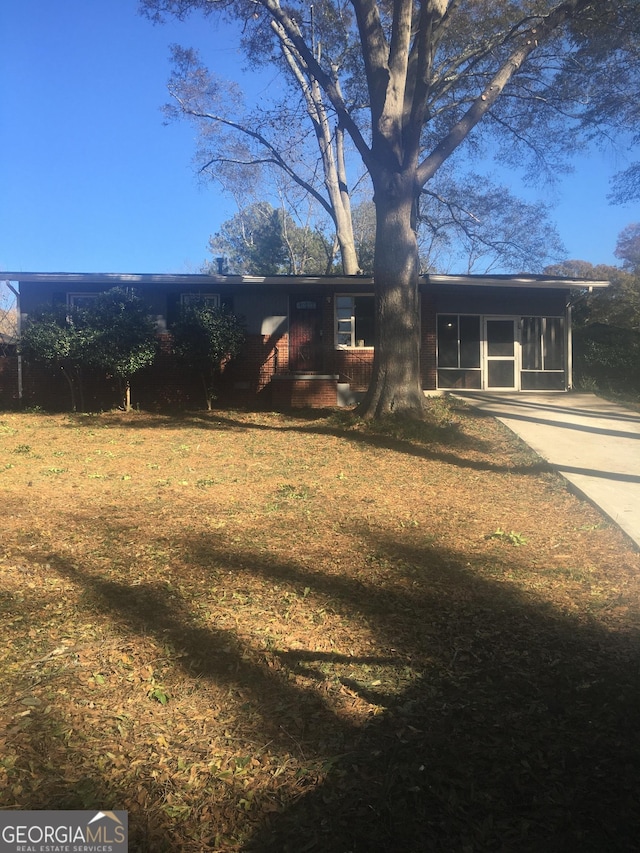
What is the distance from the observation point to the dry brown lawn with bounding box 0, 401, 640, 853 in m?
2.26

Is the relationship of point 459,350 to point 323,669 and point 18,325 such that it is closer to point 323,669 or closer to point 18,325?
point 18,325

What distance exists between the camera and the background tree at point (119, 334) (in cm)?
1370

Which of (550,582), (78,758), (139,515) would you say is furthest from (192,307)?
(78,758)

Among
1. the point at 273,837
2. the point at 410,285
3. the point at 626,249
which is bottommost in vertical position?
the point at 273,837

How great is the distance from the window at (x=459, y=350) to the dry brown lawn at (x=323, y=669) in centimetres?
1086

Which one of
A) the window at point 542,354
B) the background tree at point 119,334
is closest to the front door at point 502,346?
the window at point 542,354

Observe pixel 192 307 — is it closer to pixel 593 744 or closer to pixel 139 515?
pixel 139 515

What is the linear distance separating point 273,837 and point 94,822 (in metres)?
0.65

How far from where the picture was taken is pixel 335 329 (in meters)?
16.6

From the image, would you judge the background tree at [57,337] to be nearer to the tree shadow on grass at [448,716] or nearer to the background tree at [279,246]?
the tree shadow on grass at [448,716]

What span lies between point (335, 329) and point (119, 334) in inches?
227

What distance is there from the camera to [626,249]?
1485 inches

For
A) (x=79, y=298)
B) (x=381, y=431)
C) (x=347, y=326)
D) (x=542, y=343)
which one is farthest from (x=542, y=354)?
(x=79, y=298)

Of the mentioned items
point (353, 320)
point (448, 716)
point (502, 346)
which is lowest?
point (448, 716)
